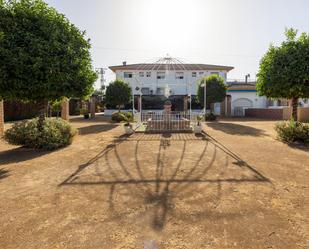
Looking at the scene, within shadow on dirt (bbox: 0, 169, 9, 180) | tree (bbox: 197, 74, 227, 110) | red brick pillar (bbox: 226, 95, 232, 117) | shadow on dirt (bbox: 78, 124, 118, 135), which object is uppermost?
tree (bbox: 197, 74, 227, 110)

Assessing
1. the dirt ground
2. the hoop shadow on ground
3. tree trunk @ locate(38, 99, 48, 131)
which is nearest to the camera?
the dirt ground

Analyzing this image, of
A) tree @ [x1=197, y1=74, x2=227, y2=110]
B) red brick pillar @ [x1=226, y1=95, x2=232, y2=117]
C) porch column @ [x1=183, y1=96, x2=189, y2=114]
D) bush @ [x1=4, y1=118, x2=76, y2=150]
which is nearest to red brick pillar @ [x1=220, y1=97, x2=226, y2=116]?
red brick pillar @ [x1=226, y1=95, x2=232, y2=117]

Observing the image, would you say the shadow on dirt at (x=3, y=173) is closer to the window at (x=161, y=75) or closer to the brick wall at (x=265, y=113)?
the brick wall at (x=265, y=113)

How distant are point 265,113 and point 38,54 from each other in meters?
29.4

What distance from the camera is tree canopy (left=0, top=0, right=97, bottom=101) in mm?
7129

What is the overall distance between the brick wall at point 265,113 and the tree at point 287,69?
60.3 ft

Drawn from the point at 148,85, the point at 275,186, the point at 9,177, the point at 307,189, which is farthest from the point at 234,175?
the point at 148,85

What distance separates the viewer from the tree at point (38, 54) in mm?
7133

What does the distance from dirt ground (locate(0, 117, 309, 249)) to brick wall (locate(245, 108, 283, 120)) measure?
22493 mm

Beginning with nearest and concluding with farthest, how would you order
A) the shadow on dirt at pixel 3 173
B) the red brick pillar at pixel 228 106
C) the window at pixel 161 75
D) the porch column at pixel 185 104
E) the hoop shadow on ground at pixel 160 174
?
the hoop shadow on ground at pixel 160 174
the shadow on dirt at pixel 3 173
the porch column at pixel 185 104
the red brick pillar at pixel 228 106
the window at pixel 161 75

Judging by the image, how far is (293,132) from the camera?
9.67 metres

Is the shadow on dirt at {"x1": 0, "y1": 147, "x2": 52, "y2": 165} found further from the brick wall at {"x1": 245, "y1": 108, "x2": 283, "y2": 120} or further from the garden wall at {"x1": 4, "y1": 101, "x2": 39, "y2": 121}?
the brick wall at {"x1": 245, "y1": 108, "x2": 283, "y2": 120}

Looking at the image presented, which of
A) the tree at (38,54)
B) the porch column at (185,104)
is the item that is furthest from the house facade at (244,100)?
the tree at (38,54)

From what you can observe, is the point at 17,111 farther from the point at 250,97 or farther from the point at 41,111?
the point at 250,97
